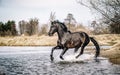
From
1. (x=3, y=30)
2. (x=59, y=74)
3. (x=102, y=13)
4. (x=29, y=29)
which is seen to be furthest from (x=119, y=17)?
(x=29, y=29)

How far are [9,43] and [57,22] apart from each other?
4448cm

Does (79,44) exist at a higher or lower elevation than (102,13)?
lower

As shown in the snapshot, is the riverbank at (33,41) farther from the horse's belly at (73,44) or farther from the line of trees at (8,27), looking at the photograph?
the horse's belly at (73,44)

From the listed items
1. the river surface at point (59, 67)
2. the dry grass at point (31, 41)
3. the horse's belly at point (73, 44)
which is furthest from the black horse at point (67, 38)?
the dry grass at point (31, 41)

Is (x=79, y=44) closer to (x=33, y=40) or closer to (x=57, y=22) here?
(x=57, y=22)

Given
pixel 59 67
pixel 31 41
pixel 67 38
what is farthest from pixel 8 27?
pixel 59 67

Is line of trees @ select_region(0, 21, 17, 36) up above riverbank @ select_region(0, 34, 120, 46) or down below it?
above

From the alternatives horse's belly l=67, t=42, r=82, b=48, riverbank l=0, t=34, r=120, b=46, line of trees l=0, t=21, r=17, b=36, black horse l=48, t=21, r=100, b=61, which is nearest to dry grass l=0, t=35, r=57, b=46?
riverbank l=0, t=34, r=120, b=46

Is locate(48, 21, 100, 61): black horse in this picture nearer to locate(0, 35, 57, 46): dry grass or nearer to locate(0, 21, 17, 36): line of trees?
locate(0, 35, 57, 46): dry grass

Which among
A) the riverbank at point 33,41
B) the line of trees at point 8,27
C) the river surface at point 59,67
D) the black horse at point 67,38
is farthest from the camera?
the line of trees at point 8,27

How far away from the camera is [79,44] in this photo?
20641 millimetres

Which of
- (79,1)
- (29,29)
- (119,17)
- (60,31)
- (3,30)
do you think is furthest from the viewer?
(29,29)

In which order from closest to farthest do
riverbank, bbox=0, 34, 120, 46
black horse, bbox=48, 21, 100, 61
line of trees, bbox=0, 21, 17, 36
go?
black horse, bbox=48, 21, 100, 61, riverbank, bbox=0, 34, 120, 46, line of trees, bbox=0, 21, 17, 36

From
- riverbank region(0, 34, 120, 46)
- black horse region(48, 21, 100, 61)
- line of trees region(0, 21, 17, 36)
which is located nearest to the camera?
black horse region(48, 21, 100, 61)
